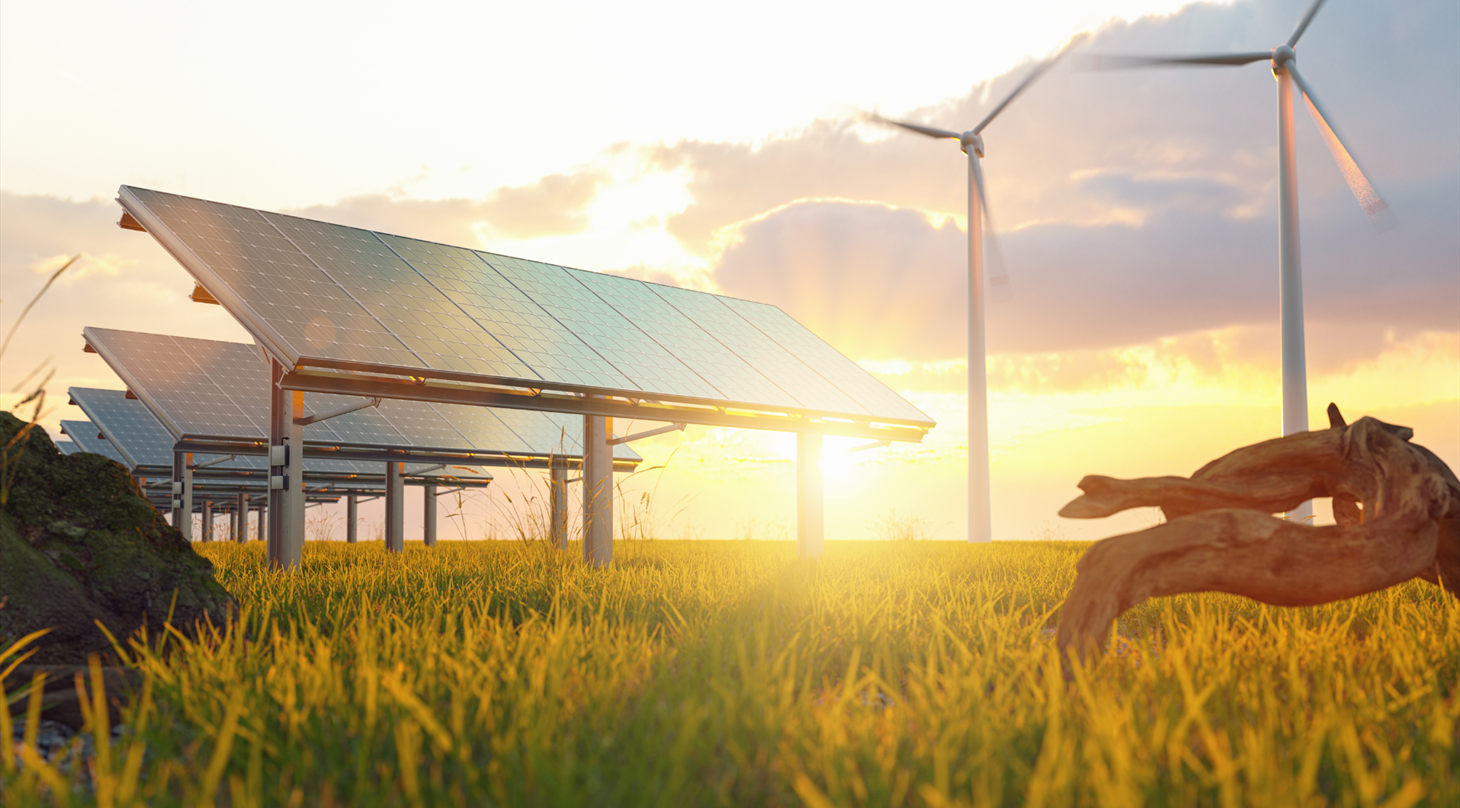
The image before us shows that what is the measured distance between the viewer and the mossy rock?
4984mm

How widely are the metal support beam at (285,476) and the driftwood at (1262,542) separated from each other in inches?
371

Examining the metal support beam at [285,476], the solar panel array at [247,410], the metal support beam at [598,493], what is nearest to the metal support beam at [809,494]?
the metal support beam at [598,493]

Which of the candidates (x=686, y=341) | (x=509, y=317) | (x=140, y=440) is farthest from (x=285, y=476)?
(x=140, y=440)

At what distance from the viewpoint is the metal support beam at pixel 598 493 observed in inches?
424

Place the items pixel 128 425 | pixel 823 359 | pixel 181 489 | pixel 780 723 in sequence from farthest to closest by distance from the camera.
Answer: pixel 128 425, pixel 181 489, pixel 823 359, pixel 780 723

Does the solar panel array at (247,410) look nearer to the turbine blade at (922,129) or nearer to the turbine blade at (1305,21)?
the turbine blade at (922,129)

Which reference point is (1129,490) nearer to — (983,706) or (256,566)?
(983,706)

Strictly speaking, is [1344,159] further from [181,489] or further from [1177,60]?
[181,489]

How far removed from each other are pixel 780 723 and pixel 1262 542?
10.9 feet

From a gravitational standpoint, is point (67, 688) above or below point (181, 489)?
below

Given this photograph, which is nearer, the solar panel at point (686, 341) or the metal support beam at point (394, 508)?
the solar panel at point (686, 341)

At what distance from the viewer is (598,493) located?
10961 millimetres

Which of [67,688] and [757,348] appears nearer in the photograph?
[67,688]

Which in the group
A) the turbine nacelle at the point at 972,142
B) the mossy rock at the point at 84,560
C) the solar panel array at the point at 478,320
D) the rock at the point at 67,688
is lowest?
the rock at the point at 67,688
